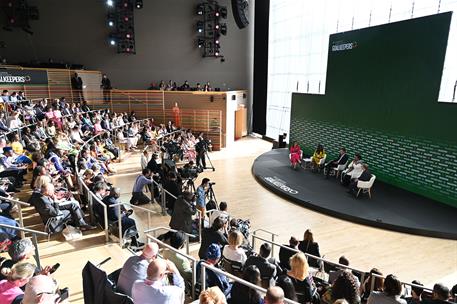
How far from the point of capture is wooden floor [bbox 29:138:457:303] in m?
4.80

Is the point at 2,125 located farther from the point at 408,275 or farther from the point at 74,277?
the point at 408,275

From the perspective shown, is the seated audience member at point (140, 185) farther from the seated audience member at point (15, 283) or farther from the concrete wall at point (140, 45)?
the concrete wall at point (140, 45)

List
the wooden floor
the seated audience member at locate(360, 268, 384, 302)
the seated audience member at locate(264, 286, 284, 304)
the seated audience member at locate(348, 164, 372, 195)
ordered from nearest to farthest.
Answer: the seated audience member at locate(264, 286, 284, 304) < the seated audience member at locate(360, 268, 384, 302) < the wooden floor < the seated audience member at locate(348, 164, 372, 195)

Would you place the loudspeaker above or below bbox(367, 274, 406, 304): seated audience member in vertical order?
above

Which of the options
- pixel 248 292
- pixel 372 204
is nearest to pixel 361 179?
pixel 372 204

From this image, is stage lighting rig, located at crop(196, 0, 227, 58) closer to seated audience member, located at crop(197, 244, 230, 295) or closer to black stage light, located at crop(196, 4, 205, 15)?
black stage light, located at crop(196, 4, 205, 15)

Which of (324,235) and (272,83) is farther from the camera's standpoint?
(272,83)

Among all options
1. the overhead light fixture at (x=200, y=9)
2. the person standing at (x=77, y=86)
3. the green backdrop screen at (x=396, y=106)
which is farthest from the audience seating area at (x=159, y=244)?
the overhead light fixture at (x=200, y=9)

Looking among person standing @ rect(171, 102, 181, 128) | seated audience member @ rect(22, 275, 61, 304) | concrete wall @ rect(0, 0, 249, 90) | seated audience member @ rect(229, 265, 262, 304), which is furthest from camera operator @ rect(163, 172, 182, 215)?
concrete wall @ rect(0, 0, 249, 90)

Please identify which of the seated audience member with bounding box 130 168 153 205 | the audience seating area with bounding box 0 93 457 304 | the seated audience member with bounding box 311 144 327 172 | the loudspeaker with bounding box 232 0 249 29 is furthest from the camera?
the loudspeaker with bounding box 232 0 249 29

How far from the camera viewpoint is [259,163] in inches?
529

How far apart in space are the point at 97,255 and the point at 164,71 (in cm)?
1724

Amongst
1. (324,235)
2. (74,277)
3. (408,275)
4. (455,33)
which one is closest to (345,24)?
(455,33)

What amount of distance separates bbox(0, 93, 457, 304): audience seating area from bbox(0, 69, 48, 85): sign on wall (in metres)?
2.37
